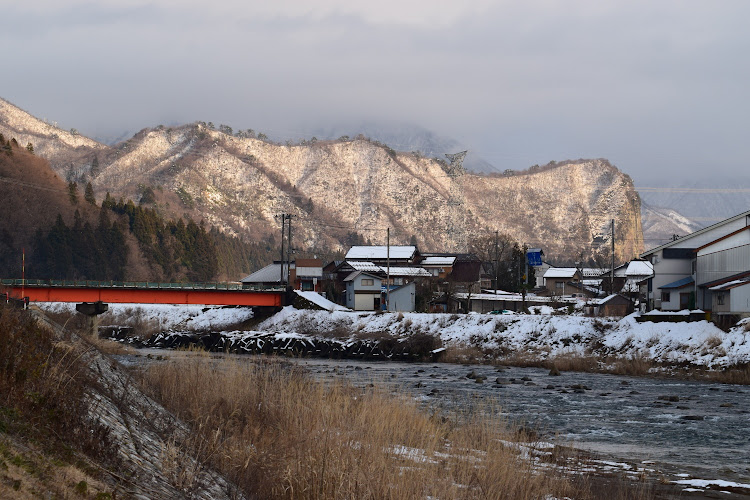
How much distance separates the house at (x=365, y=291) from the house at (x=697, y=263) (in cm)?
3904

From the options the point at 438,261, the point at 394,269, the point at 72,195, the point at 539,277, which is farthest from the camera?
the point at 539,277

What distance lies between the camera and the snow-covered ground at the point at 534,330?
47000 mm

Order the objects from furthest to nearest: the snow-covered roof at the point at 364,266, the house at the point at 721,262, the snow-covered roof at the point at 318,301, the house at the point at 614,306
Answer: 1. the snow-covered roof at the point at 364,266
2. the snow-covered roof at the point at 318,301
3. the house at the point at 614,306
4. the house at the point at 721,262

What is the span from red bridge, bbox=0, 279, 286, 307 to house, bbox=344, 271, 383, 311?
1895 centimetres

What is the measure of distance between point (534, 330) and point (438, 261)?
71415 mm

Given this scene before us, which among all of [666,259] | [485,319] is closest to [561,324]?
[485,319]

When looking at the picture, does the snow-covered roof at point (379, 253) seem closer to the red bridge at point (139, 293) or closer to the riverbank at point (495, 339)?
the riverbank at point (495, 339)

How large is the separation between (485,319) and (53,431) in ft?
192

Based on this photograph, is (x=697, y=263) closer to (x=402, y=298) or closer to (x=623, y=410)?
(x=623, y=410)

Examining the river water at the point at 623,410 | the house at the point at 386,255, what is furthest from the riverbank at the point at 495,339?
the house at the point at 386,255

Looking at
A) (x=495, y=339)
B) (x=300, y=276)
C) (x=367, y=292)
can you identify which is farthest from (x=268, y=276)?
(x=495, y=339)

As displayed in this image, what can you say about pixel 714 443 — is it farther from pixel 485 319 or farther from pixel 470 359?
pixel 485 319

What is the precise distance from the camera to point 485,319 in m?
65.4

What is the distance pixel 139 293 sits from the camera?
247 feet
